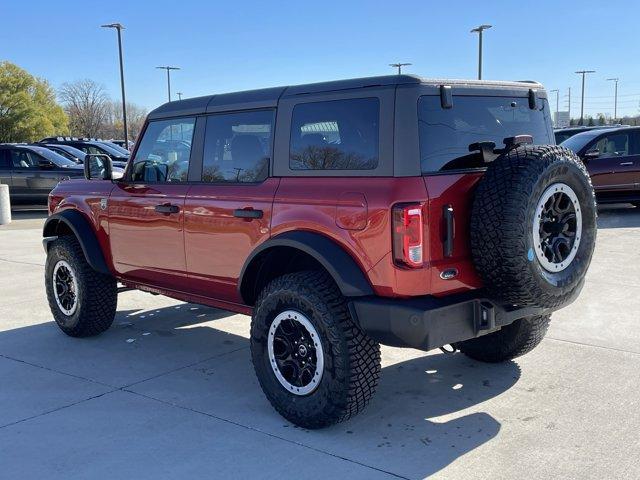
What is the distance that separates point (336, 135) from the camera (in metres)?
3.76

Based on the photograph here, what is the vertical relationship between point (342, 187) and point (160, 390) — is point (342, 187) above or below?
above

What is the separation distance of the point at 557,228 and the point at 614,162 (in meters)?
9.73

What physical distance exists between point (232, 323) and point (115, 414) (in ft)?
6.93

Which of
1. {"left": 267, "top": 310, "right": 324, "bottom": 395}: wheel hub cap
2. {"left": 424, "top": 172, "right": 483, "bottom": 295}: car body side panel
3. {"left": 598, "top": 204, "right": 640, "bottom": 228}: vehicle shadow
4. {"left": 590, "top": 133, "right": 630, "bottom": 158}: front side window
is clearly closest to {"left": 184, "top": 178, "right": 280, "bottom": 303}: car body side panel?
{"left": 267, "top": 310, "right": 324, "bottom": 395}: wheel hub cap

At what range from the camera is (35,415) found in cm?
403

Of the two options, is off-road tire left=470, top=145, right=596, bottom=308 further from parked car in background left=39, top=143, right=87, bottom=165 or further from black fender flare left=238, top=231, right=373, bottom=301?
parked car in background left=39, top=143, right=87, bottom=165

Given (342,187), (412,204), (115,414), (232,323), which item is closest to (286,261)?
(342,187)

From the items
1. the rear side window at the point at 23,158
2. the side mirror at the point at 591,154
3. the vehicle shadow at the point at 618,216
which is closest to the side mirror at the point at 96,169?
the vehicle shadow at the point at 618,216

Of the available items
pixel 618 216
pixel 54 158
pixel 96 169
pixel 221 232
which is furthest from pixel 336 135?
pixel 54 158

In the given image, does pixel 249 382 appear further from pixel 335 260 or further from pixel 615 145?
pixel 615 145

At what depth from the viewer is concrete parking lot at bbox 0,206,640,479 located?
11.0ft

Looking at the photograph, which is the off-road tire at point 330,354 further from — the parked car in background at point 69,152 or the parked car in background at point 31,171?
the parked car in background at point 69,152

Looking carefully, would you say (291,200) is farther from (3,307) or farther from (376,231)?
(3,307)

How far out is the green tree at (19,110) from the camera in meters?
45.6
